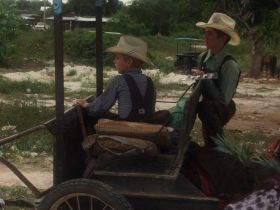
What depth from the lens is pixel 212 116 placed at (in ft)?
16.8

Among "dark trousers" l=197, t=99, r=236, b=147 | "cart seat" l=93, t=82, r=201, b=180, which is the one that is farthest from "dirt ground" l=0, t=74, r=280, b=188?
"cart seat" l=93, t=82, r=201, b=180

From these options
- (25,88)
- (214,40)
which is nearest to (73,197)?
(214,40)

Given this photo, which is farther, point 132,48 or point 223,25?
point 223,25

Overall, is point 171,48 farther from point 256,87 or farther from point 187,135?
point 187,135

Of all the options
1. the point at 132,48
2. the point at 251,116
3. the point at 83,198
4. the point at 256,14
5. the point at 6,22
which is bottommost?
the point at 251,116

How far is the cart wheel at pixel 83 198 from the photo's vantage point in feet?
14.0

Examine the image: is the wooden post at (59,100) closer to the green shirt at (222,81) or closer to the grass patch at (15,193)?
the green shirt at (222,81)

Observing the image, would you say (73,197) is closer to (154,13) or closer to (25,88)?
(25,88)

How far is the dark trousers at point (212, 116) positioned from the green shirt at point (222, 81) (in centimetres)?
7

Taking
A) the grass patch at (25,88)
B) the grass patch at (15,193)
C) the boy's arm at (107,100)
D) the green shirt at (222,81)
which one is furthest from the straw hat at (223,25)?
the grass patch at (25,88)

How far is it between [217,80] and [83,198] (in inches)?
60.9

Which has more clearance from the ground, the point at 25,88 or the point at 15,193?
the point at 15,193

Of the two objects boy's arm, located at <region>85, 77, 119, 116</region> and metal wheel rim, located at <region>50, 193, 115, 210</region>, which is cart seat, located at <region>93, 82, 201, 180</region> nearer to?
metal wheel rim, located at <region>50, 193, 115, 210</region>

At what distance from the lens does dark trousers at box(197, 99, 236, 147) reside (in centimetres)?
511
